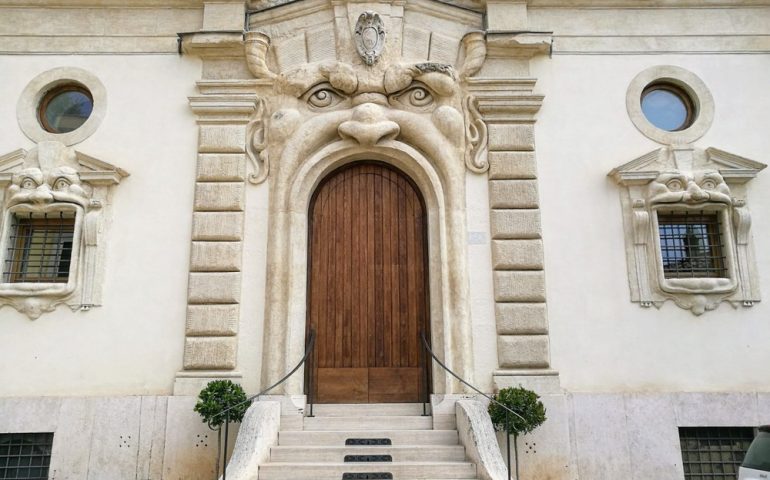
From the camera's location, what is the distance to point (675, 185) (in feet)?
29.8

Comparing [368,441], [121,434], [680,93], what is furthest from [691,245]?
[121,434]

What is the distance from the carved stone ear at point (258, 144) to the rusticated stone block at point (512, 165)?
10.6 ft

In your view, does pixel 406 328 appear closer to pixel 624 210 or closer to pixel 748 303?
pixel 624 210

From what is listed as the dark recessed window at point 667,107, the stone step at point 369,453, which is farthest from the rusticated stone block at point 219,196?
the dark recessed window at point 667,107

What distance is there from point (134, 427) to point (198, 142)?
398cm

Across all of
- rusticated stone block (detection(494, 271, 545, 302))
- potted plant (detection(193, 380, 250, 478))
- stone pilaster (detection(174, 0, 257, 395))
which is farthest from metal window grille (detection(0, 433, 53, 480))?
rusticated stone block (detection(494, 271, 545, 302))

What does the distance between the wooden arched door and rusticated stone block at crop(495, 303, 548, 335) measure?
1016 millimetres

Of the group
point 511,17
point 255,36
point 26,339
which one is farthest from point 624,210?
point 26,339

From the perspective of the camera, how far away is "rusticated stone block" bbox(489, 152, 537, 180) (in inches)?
366

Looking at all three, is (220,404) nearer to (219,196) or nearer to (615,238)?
(219,196)

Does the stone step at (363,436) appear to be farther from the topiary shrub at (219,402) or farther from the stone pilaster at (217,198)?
the stone pilaster at (217,198)

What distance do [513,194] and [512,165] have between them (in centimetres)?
43

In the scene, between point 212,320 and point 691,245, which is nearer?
point 212,320

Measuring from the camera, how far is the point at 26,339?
8750mm
